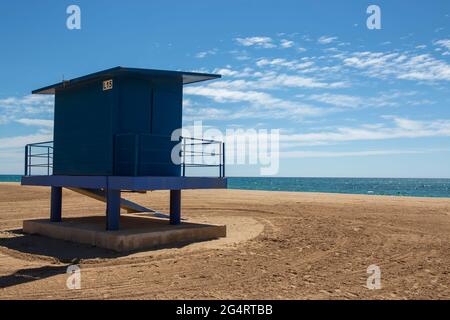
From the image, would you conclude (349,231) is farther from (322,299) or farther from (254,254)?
(322,299)

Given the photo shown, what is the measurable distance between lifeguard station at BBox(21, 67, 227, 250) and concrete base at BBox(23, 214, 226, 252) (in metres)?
0.07

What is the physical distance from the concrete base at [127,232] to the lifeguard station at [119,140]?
7 cm

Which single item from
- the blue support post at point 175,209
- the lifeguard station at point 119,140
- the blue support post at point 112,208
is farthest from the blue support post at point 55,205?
the blue support post at point 175,209

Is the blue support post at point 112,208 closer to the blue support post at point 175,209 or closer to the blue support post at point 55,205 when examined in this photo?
the blue support post at point 175,209

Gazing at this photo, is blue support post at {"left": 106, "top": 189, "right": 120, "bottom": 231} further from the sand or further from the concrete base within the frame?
the sand

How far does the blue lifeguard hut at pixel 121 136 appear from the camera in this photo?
508 inches

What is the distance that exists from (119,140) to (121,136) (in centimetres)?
13

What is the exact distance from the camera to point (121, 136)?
520 inches

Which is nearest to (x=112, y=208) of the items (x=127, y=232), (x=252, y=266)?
(x=127, y=232)

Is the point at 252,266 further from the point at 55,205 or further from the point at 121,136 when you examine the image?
the point at 55,205

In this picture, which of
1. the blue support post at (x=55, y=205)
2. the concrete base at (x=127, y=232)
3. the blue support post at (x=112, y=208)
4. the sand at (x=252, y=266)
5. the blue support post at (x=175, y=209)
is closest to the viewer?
the sand at (x=252, y=266)

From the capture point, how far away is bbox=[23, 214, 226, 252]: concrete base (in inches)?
471
